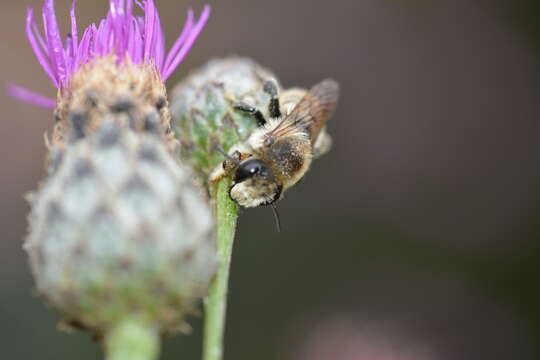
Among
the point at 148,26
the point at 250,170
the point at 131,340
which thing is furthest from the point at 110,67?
the point at 131,340

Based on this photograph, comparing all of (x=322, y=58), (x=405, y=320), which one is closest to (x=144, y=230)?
(x=405, y=320)

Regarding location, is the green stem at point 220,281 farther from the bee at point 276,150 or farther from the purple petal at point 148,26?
the purple petal at point 148,26

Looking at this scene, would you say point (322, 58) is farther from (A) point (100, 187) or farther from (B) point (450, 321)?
(A) point (100, 187)

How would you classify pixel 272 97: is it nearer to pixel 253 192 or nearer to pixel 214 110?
pixel 214 110

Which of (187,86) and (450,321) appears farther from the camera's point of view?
(450,321)

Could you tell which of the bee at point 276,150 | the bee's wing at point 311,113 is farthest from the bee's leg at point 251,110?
the bee's wing at point 311,113

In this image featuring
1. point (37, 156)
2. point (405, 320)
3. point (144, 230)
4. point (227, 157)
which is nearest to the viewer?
point (144, 230)
